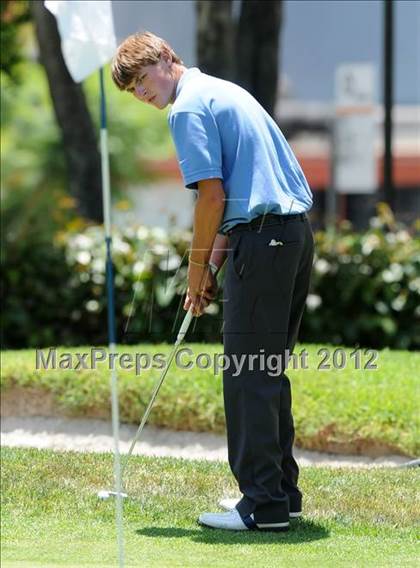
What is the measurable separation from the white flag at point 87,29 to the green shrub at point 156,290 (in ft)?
15.5

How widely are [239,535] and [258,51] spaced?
776cm

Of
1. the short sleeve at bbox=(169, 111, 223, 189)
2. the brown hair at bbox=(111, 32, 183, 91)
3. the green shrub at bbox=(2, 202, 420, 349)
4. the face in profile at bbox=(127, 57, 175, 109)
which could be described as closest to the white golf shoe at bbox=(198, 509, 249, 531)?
the short sleeve at bbox=(169, 111, 223, 189)

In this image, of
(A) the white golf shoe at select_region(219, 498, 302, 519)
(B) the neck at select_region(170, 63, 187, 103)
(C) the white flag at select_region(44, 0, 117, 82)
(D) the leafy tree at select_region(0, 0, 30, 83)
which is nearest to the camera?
(B) the neck at select_region(170, 63, 187, 103)

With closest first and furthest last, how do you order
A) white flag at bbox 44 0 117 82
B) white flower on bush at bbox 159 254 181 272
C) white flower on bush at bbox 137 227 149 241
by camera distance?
1. white flag at bbox 44 0 117 82
2. white flower on bush at bbox 159 254 181 272
3. white flower on bush at bbox 137 227 149 241

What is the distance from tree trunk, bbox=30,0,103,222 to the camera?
11.6 metres

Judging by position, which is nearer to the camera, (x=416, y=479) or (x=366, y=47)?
(x=416, y=479)

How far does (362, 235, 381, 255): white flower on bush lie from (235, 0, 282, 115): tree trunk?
2.13 meters

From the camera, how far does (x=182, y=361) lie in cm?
808

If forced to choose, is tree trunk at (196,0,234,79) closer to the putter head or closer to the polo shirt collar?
the polo shirt collar

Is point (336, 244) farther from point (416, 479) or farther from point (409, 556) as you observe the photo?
point (409, 556)

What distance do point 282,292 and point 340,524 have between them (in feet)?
3.46

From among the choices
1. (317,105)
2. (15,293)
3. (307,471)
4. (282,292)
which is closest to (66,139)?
(15,293)

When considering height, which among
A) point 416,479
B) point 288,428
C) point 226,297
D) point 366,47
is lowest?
point 416,479

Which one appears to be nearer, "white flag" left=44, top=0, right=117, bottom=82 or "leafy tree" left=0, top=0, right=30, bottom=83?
"white flag" left=44, top=0, right=117, bottom=82
